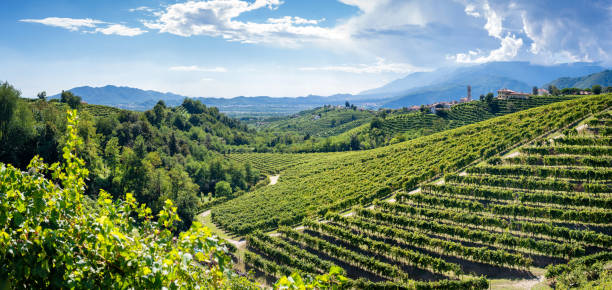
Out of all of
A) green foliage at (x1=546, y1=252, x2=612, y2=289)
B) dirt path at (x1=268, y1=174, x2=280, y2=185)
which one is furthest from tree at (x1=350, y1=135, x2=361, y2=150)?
green foliage at (x1=546, y1=252, x2=612, y2=289)

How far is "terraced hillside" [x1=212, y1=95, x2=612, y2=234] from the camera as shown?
46.8 m

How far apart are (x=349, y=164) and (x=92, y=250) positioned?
73.2m

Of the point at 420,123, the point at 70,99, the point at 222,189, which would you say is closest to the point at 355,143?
the point at 420,123

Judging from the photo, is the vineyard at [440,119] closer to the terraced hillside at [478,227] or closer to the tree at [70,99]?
the terraced hillside at [478,227]

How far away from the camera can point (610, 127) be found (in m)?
43.6

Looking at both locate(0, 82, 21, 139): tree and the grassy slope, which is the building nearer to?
the grassy slope

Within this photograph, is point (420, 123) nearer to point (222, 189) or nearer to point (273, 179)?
point (273, 179)

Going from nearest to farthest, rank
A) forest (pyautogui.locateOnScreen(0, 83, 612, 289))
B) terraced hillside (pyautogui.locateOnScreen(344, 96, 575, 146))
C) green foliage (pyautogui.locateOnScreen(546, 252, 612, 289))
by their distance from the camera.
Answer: forest (pyautogui.locateOnScreen(0, 83, 612, 289)) → green foliage (pyautogui.locateOnScreen(546, 252, 612, 289)) → terraced hillside (pyautogui.locateOnScreen(344, 96, 575, 146))

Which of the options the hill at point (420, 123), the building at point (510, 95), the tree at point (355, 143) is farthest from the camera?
the tree at point (355, 143)

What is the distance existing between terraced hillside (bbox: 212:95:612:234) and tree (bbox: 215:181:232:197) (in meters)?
10.8

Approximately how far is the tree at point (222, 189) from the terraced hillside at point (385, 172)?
1077 cm

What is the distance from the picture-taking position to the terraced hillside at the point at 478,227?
2723 centimetres

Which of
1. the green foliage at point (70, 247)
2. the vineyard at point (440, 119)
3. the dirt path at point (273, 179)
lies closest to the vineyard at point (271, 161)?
the dirt path at point (273, 179)

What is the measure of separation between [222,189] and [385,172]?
4132 cm
